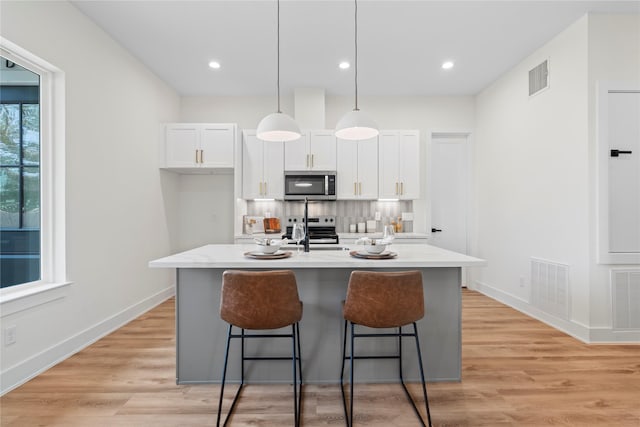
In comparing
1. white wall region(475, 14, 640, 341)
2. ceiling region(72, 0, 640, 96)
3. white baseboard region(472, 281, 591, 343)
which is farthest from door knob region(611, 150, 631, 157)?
white baseboard region(472, 281, 591, 343)

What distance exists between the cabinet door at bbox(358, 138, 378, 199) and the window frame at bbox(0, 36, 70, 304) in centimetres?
322

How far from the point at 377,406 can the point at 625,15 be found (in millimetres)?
3905

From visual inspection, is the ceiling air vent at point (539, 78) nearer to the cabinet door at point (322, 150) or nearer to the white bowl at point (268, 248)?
the cabinet door at point (322, 150)

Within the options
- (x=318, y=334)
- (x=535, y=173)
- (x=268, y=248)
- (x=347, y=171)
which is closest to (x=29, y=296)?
(x=268, y=248)

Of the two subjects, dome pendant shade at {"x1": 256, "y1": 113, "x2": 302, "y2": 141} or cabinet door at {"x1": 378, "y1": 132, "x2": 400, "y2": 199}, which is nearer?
dome pendant shade at {"x1": 256, "y1": 113, "x2": 302, "y2": 141}

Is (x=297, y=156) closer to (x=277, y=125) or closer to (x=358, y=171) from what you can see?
(x=358, y=171)

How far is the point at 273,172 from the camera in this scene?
4398 millimetres

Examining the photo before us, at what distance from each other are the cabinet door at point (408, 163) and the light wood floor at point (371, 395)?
7.27ft

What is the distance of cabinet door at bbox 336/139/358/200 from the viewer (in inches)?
174

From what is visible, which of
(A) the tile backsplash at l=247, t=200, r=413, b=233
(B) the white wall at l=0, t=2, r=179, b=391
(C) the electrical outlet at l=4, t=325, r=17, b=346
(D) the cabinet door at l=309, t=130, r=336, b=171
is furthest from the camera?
(A) the tile backsplash at l=247, t=200, r=413, b=233

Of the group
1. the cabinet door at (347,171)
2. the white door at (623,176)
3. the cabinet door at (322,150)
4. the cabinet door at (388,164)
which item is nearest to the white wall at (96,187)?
the cabinet door at (322,150)

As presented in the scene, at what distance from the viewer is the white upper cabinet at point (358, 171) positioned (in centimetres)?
443

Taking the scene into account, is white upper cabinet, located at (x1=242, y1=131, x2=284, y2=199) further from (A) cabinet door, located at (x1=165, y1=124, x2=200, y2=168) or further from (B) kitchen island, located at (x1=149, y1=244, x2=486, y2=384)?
(B) kitchen island, located at (x1=149, y1=244, x2=486, y2=384)

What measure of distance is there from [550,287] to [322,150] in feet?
10.0
